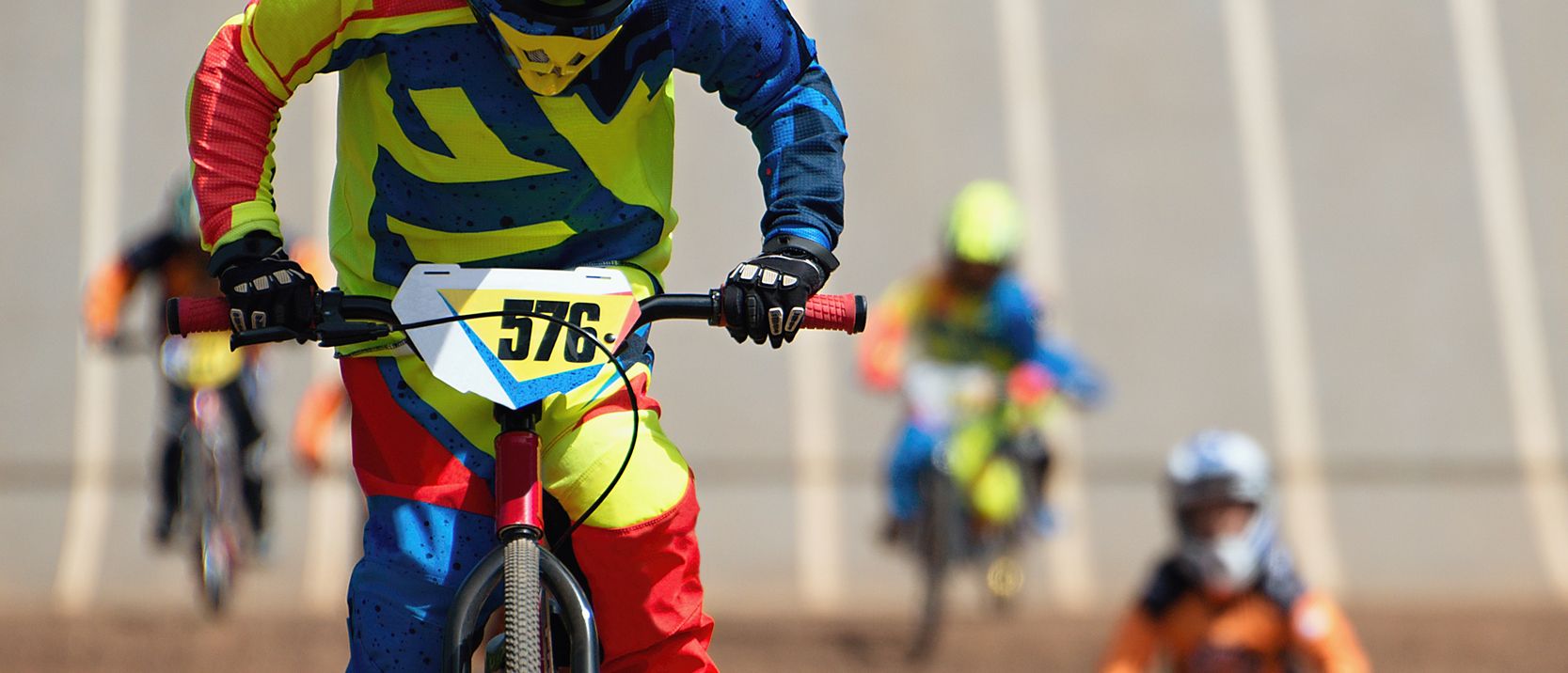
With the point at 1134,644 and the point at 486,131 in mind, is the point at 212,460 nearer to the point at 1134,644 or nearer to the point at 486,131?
the point at 1134,644

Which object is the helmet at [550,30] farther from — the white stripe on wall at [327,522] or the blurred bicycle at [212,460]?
the white stripe on wall at [327,522]

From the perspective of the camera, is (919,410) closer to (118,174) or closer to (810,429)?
(810,429)

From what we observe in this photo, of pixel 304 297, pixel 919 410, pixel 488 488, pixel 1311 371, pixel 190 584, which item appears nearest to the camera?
pixel 304 297

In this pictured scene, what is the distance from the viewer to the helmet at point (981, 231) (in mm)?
9648

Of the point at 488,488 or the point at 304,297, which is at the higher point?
the point at 304,297

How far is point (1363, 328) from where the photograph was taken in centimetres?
1388

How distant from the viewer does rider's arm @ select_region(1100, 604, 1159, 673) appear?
206 inches

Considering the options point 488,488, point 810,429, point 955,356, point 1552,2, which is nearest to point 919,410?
point 955,356

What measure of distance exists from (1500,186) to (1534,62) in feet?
3.05

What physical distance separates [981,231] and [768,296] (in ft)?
21.5

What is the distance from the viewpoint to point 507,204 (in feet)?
11.2

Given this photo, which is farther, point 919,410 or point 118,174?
point 118,174

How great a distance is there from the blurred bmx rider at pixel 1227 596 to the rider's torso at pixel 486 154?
236 centimetres

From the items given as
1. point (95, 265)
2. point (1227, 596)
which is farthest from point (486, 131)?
point (95, 265)
